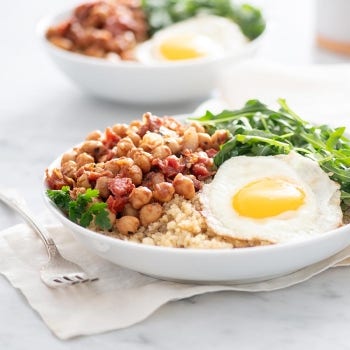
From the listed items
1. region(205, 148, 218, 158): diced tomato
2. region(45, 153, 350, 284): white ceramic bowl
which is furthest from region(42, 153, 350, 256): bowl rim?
region(205, 148, 218, 158): diced tomato

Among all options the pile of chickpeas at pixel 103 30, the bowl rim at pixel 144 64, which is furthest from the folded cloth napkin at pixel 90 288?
the pile of chickpeas at pixel 103 30

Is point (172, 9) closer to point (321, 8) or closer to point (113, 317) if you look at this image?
point (321, 8)

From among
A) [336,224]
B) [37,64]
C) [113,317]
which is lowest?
[37,64]

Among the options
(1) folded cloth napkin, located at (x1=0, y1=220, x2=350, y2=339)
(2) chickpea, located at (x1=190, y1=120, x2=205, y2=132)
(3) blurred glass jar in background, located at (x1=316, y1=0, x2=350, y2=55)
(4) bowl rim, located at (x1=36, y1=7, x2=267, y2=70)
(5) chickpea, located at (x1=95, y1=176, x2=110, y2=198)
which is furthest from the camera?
(3) blurred glass jar in background, located at (x1=316, y1=0, x2=350, y2=55)

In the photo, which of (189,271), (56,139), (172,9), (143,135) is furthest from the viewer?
(172,9)

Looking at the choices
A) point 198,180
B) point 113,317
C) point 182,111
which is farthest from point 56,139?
point 113,317

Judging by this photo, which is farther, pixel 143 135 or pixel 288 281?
pixel 143 135

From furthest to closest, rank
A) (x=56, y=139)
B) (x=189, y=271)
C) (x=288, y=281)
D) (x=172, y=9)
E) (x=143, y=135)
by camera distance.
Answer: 1. (x=172, y=9)
2. (x=56, y=139)
3. (x=143, y=135)
4. (x=288, y=281)
5. (x=189, y=271)

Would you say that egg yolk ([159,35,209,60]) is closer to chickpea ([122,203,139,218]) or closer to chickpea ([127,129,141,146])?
Answer: chickpea ([127,129,141,146])
